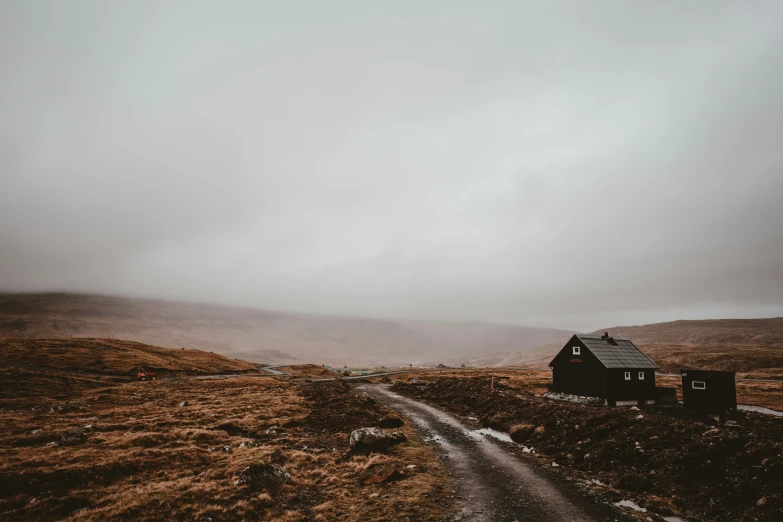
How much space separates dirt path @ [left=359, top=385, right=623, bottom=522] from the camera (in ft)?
48.6

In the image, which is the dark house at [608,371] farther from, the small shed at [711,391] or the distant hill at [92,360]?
the distant hill at [92,360]

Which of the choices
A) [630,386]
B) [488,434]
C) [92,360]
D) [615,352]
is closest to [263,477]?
[488,434]

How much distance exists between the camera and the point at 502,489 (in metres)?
17.6

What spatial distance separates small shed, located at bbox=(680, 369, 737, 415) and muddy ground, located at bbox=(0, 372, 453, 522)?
126 feet

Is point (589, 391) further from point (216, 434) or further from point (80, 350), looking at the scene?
point (80, 350)

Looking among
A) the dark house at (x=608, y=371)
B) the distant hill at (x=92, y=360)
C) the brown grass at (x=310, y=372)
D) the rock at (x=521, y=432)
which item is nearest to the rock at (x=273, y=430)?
the rock at (x=521, y=432)

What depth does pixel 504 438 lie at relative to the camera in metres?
28.2

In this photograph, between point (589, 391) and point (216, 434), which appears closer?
point (216, 434)

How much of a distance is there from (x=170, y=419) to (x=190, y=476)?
16.3 meters

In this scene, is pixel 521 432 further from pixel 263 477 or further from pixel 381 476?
pixel 263 477

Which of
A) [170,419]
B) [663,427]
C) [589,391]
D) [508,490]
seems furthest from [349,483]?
[589,391]

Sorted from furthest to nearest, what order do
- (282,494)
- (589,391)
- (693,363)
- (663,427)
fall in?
(693,363)
(589,391)
(663,427)
(282,494)

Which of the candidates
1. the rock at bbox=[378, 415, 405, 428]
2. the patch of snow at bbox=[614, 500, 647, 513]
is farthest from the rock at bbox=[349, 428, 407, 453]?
the patch of snow at bbox=[614, 500, 647, 513]

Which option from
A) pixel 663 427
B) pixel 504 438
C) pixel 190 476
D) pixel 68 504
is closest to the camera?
pixel 68 504
